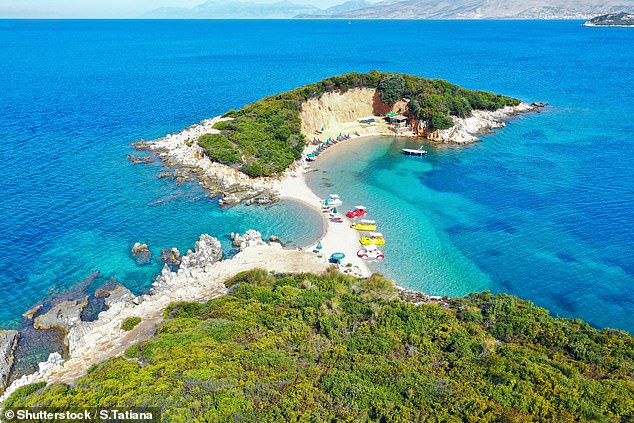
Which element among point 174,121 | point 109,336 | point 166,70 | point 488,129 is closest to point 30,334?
point 109,336

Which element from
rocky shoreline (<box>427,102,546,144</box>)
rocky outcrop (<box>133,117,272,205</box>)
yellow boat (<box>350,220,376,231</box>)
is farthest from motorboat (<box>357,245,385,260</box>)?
rocky shoreline (<box>427,102,546,144</box>)

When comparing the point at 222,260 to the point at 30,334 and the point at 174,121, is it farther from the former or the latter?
the point at 174,121

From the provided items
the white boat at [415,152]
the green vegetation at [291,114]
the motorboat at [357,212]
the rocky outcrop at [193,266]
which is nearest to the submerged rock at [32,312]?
the rocky outcrop at [193,266]

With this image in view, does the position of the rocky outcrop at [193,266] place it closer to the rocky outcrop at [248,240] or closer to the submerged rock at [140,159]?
the rocky outcrop at [248,240]

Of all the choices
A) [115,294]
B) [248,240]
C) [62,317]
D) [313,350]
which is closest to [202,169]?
[248,240]

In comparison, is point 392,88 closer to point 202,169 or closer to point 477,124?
point 477,124

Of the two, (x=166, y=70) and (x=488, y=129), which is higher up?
(x=166, y=70)

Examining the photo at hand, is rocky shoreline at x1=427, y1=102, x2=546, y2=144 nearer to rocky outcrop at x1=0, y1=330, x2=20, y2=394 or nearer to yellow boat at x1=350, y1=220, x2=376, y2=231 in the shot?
yellow boat at x1=350, y1=220, x2=376, y2=231
